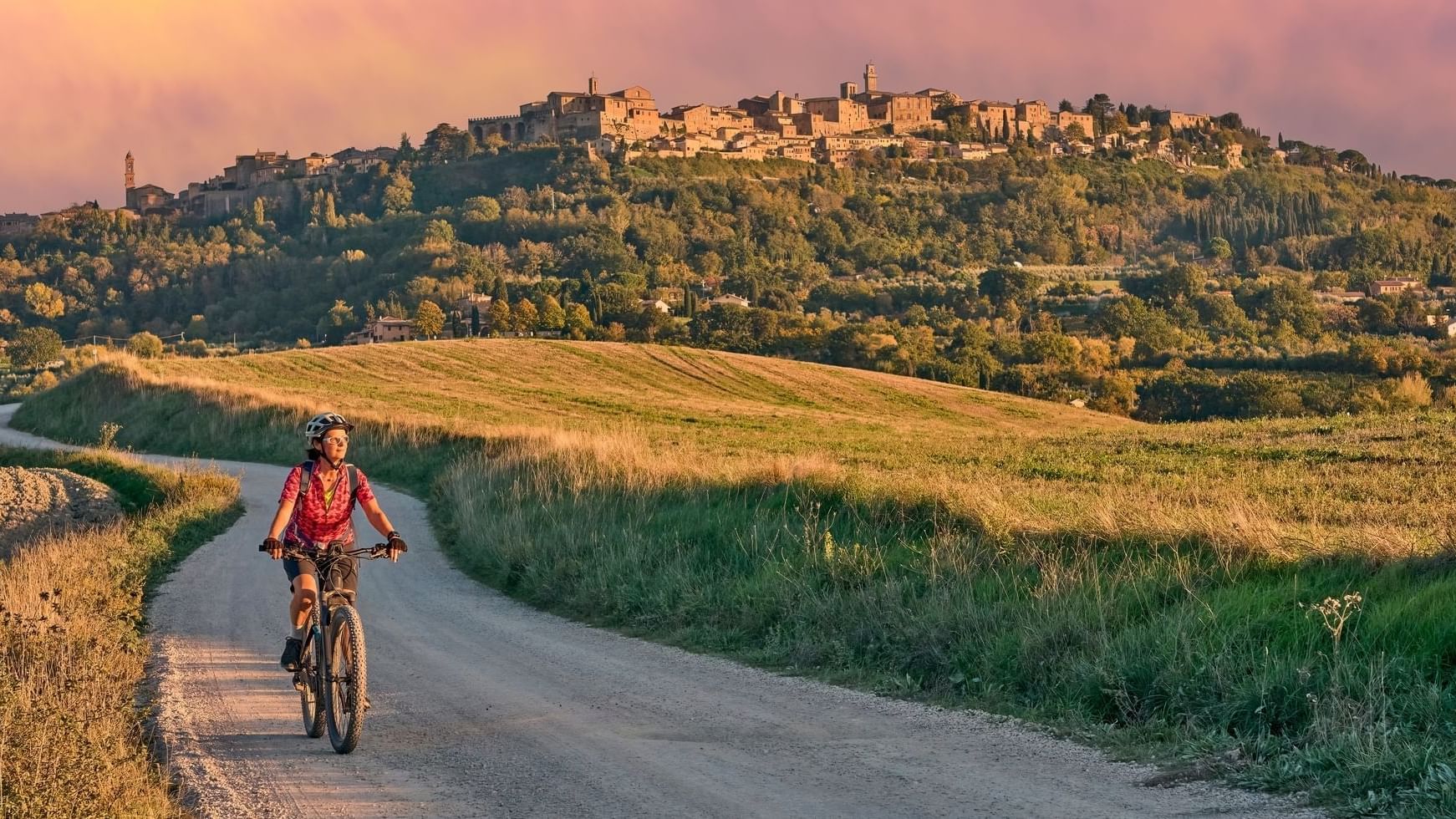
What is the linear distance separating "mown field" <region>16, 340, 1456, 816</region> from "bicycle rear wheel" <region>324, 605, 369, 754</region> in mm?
3272

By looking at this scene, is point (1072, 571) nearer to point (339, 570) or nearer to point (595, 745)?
point (595, 745)

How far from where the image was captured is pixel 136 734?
27.2ft

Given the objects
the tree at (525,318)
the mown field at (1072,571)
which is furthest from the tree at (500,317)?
the mown field at (1072,571)

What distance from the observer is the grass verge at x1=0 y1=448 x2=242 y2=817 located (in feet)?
22.1

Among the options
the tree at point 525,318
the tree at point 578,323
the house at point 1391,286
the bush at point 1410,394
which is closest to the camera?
the bush at point 1410,394

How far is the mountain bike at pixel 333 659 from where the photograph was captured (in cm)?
791

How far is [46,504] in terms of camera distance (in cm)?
2256

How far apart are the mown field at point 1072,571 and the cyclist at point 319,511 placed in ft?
10.8

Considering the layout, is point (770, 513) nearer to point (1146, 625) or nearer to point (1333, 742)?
point (1146, 625)

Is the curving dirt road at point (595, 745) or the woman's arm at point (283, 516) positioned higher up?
the woman's arm at point (283, 516)

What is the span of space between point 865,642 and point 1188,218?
18020 centimetres

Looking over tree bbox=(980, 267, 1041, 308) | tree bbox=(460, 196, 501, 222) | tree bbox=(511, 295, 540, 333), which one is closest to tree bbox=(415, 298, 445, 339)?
tree bbox=(511, 295, 540, 333)

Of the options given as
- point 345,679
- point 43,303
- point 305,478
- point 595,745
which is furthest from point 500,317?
point 595,745

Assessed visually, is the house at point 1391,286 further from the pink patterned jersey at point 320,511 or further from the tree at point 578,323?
the pink patterned jersey at point 320,511
